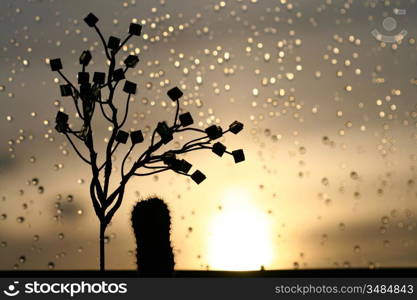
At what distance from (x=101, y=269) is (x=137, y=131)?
123 inches

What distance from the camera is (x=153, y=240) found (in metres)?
17.8

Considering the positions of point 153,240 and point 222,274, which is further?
point 222,274

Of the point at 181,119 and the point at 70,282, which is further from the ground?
the point at 181,119

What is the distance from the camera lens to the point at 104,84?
20047 millimetres

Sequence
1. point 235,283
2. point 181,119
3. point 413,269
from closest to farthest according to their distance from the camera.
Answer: point 235,283 < point 181,119 < point 413,269

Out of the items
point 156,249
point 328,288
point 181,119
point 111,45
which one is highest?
point 111,45

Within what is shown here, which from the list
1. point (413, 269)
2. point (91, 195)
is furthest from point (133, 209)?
point (413, 269)

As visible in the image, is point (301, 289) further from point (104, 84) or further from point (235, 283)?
point (104, 84)

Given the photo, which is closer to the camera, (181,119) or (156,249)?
(156,249)

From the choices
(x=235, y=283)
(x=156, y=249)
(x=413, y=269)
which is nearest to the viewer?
(x=235, y=283)

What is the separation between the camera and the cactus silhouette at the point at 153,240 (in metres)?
17.7

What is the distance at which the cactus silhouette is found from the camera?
17.7 m

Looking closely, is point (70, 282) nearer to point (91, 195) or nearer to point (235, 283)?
point (235, 283)

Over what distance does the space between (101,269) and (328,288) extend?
15.8ft
